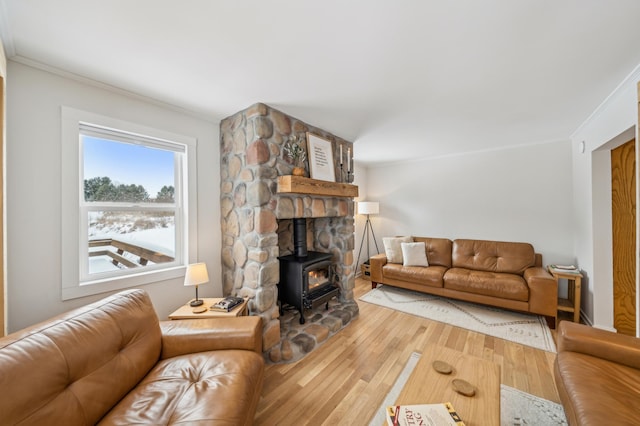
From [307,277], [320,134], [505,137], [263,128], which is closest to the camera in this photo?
[263,128]

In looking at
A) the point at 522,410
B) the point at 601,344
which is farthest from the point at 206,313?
the point at 601,344

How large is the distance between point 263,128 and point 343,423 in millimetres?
2361

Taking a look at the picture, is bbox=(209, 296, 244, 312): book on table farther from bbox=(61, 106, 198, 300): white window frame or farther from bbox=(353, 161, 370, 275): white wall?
bbox=(353, 161, 370, 275): white wall

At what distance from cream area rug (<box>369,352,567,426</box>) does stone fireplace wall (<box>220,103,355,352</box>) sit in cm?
107

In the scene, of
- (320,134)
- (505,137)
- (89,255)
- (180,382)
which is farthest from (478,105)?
(89,255)

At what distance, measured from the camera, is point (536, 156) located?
3479 millimetres

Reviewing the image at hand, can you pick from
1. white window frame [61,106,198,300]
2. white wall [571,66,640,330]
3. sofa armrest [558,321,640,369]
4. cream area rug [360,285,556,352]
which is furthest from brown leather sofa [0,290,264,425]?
white wall [571,66,640,330]

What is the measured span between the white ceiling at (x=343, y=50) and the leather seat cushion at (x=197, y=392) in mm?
1936

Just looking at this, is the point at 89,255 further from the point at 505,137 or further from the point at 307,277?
the point at 505,137

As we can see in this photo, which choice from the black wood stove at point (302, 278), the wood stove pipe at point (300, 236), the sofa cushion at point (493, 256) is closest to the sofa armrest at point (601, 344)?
the sofa cushion at point (493, 256)

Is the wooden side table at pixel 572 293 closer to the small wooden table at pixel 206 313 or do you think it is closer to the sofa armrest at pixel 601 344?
the sofa armrest at pixel 601 344

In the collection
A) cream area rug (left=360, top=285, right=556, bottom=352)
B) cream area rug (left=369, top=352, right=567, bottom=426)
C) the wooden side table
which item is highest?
the wooden side table

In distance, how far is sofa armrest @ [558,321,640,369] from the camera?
140 centimetres

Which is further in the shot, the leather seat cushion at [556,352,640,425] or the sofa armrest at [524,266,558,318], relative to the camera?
the sofa armrest at [524,266,558,318]
